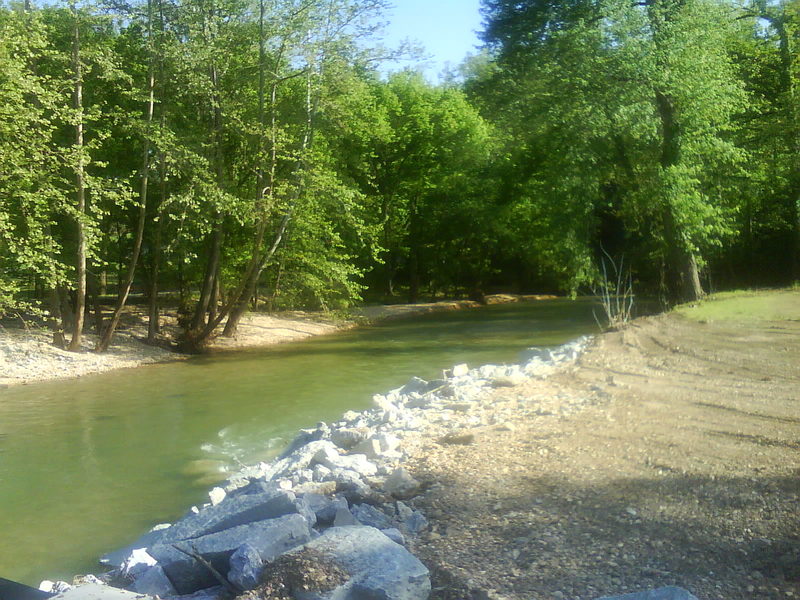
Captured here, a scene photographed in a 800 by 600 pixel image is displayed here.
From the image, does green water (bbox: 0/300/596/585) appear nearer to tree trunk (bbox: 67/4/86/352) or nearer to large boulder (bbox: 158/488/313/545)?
large boulder (bbox: 158/488/313/545)

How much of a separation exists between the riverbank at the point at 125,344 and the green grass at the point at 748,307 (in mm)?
12945

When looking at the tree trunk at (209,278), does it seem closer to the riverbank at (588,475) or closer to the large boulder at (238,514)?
the riverbank at (588,475)

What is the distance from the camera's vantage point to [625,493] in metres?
5.99

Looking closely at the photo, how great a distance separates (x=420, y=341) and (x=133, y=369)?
8.34 metres

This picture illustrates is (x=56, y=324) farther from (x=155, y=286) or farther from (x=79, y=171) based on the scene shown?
(x=79, y=171)

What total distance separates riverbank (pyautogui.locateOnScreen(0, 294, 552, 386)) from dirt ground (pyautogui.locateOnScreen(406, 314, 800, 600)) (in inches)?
483

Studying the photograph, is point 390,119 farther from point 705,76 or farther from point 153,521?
point 153,521

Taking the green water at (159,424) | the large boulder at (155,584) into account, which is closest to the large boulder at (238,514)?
the large boulder at (155,584)

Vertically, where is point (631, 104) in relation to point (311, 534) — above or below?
above

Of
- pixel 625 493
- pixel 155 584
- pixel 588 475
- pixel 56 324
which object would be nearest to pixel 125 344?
pixel 56 324

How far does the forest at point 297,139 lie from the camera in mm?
18062

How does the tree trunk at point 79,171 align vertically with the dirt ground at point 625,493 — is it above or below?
above

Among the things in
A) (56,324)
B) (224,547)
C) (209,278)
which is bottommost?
(224,547)

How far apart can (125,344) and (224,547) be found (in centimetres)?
1747
